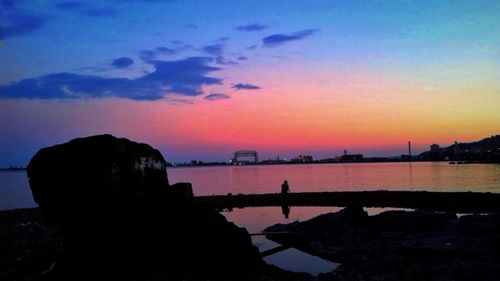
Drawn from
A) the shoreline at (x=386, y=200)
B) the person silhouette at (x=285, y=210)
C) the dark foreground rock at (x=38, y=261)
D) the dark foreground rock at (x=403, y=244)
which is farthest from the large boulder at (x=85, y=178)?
the person silhouette at (x=285, y=210)

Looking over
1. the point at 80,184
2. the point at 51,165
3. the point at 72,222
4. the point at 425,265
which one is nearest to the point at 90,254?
the point at 72,222

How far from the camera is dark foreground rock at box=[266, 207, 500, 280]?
14.6 m

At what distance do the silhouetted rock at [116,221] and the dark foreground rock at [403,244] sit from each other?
186 inches

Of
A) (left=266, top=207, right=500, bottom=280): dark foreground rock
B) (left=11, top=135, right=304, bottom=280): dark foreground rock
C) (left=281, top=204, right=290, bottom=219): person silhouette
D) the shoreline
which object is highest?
(left=11, top=135, right=304, bottom=280): dark foreground rock

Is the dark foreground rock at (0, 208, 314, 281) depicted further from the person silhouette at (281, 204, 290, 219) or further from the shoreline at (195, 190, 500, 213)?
the person silhouette at (281, 204, 290, 219)

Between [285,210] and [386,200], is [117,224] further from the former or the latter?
[386,200]

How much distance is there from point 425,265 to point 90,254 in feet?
38.2

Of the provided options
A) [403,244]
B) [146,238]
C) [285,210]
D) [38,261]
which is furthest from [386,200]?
[38,261]

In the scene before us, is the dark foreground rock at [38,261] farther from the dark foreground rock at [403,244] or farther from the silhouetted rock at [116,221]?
the dark foreground rock at [403,244]

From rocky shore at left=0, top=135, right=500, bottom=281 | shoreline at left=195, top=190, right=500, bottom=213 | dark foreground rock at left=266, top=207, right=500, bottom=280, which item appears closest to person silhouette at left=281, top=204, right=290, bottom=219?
shoreline at left=195, top=190, right=500, bottom=213

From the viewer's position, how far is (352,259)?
17609 millimetres

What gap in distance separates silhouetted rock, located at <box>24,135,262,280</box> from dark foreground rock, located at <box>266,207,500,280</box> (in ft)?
15.5

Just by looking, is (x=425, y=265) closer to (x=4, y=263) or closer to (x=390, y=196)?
(x=4, y=263)

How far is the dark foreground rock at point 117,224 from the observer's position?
14.6 metres
